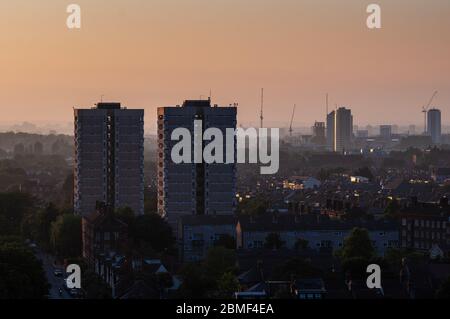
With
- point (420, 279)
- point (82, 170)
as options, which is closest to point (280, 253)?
point (420, 279)

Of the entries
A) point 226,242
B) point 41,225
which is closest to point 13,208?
point 41,225

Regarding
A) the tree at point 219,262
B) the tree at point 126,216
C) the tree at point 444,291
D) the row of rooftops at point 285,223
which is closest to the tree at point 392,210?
the row of rooftops at point 285,223

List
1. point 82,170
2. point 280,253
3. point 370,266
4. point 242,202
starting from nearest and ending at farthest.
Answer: point 370,266, point 280,253, point 82,170, point 242,202

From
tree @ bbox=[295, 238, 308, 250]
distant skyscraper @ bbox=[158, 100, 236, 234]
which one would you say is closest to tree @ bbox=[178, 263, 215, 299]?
tree @ bbox=[295, 238, 308, 250]

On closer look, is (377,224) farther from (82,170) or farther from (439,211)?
(82,170)

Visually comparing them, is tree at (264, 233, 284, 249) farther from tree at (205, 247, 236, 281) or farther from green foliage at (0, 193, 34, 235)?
green foliage at (0, 193, 34, 235)

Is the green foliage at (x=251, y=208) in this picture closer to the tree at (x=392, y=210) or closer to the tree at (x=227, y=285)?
the tree at (x=392, y=210)
